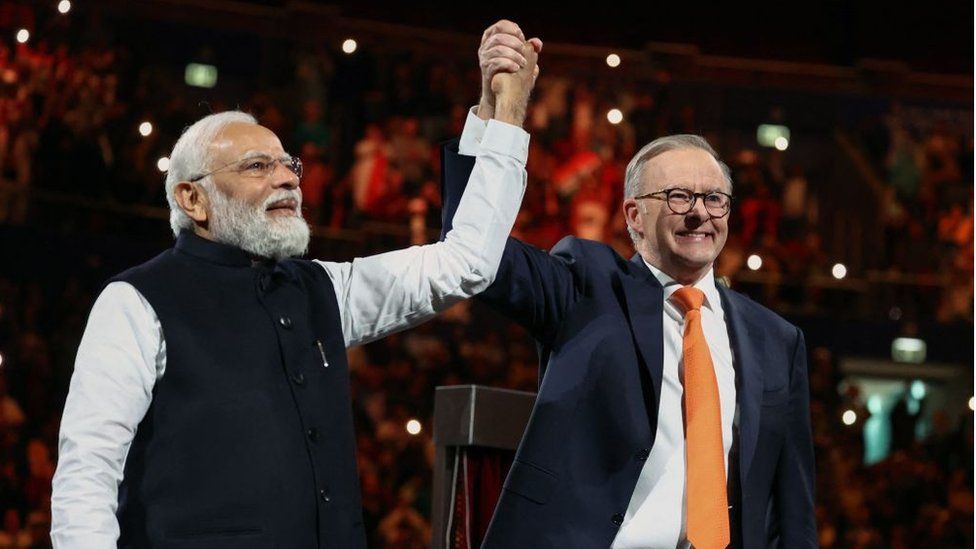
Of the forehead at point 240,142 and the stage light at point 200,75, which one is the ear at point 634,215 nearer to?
the forehead at point 240,142

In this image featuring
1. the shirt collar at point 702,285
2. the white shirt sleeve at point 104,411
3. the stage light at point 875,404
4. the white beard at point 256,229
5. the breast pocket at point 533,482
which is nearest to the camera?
the white shirt sleeve at point 104,411

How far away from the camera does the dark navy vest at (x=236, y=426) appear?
6.92 ft

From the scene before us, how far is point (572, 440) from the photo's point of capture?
256 centimetres

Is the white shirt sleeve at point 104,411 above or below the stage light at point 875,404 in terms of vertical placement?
below

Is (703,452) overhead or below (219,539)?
overhead

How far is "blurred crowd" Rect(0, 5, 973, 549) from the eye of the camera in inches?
284

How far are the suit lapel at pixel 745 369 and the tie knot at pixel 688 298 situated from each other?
0.34 ft

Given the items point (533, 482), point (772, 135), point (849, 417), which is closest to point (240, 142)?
point (533, 482)

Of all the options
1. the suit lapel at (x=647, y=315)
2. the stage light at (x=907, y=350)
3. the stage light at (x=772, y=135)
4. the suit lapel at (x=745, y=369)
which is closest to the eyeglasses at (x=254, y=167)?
the suit lapel at (x=647, y=315)

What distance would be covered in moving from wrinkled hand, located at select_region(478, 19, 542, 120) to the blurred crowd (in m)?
4.45

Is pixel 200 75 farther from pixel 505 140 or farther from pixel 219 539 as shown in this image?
pixel 219 539

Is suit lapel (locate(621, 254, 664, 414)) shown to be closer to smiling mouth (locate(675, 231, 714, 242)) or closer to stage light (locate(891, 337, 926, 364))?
smiling mouth (locate(675, 231, 714, 242))

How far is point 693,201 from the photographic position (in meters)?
2.73

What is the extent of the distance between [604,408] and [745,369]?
11.7 inches
